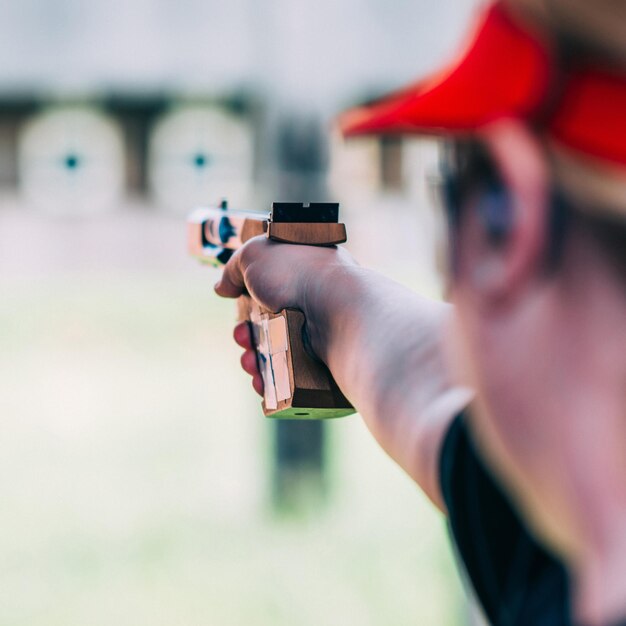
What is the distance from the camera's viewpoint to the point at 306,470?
256cm

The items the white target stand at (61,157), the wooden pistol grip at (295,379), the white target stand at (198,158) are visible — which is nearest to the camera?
the wooden pistol grip at (295,379)

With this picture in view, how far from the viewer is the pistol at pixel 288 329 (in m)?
0.91

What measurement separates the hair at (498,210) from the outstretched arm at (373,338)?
0.27 metres

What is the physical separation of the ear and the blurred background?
5.98 feet

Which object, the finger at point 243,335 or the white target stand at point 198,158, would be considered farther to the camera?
the white target stand at point 198,158

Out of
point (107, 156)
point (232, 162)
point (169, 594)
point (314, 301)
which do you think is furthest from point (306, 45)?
point (314, 301)

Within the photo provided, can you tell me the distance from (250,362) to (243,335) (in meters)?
0.03

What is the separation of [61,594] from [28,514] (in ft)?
0.84

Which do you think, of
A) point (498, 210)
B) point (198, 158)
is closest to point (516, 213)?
point (498, 210)

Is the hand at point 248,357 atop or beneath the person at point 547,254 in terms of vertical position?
beneath

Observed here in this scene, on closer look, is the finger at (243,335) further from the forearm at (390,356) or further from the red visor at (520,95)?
the red visor at (520,95)

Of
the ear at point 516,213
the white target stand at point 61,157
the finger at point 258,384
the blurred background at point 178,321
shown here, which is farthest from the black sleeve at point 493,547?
the white target stand at point 61,157

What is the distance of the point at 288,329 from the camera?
925mm

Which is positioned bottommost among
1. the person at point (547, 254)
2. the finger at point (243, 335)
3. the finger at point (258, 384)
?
the finger at point (258, 384)
